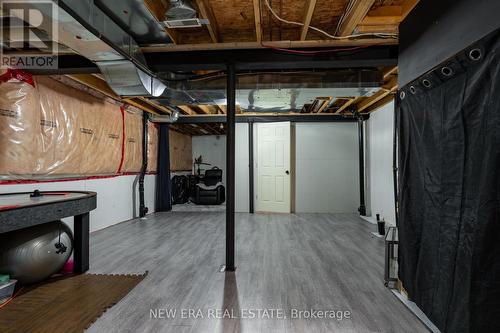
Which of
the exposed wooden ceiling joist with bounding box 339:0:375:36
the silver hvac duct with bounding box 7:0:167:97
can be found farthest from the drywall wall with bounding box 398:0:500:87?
the silver hvac duct with bounding box 7:0:167:97

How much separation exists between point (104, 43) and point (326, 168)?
5.19 m

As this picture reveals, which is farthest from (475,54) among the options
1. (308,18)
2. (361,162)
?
(361,162)

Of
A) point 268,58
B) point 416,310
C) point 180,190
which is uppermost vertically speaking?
point 268,58

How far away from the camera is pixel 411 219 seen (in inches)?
79.0

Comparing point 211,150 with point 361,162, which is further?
point 211,150

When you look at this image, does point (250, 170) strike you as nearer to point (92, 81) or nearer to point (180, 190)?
point (180, 190)

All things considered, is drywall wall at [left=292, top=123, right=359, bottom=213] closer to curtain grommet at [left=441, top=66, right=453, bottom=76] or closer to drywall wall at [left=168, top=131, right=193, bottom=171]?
drywall wall at [left=168, top=131, right=193, bottom=171]

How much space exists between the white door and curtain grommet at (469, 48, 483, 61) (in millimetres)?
4775

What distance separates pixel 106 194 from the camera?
4.64 meters

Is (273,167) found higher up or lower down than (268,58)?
lower down

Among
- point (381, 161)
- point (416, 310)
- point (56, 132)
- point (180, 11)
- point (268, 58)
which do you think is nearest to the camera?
point (416, 310)

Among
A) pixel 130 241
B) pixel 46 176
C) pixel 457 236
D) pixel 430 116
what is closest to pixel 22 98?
pixel 46 176

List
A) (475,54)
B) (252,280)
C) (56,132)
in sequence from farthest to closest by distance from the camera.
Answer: (56,132), (252,280), (475,54)

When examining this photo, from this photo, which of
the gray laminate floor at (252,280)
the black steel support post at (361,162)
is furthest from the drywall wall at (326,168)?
the gray laminate floor at (252,280)
